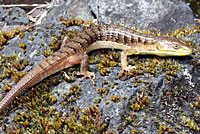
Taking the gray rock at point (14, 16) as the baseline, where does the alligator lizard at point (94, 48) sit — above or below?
below

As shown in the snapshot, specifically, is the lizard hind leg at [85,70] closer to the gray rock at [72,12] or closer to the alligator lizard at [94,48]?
the alligator lizard at [94,48]

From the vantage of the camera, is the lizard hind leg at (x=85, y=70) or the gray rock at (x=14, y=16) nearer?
the lizard hind leg at (x=85, y=70)

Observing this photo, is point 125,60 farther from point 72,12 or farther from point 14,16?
point 14,16

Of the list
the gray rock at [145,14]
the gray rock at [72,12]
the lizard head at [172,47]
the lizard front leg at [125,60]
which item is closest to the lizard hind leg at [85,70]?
the lizard front leg at [125,60]

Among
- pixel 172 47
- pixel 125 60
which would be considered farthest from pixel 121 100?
pixel 172 47

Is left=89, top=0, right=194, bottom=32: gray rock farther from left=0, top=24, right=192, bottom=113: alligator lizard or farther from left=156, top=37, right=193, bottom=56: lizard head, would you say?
left=156, top=37, right=193, bottom=56: lizard head

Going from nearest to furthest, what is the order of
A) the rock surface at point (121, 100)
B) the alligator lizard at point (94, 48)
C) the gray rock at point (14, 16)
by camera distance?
the rock surface at point (121, 100) < the alligator lizard at point (94, 48) < the gray rock at point (14, 16)

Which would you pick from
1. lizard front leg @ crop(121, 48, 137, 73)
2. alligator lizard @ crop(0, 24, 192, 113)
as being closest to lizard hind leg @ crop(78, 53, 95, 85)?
alligator lizard @ crop(0, 24, 192, 113)

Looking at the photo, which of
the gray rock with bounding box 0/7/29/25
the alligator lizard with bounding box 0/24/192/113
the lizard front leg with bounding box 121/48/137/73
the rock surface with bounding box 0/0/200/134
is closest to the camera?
the rock surface with bounding box 0/0/200/134
